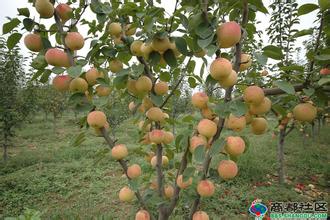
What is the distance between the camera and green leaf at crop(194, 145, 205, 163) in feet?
3.05

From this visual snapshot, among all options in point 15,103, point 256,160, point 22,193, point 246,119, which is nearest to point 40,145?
point 15,103

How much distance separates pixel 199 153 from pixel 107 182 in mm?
4481

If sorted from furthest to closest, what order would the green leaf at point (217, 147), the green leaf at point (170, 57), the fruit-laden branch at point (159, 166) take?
the fruit-laden branch at point (159, 166) → the green leaf at point (170, 57) → the green leaf at point (217, 147)

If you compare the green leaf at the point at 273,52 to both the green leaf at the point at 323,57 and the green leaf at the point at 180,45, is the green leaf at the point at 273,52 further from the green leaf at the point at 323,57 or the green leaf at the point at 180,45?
the green leaf at the point at 180,45

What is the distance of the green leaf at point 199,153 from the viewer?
3.05ft

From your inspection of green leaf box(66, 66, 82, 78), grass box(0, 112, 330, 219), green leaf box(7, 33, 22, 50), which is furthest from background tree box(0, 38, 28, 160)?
green leaf box(66, 66, 82, 78)

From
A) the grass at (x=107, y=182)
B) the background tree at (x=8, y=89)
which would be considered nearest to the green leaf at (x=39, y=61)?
the grass at (x=107, y=182)

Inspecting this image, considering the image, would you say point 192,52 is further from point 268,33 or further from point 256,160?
point 256,160

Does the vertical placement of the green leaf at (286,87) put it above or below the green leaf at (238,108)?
above

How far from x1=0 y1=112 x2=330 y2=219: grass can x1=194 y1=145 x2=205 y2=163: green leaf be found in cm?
181

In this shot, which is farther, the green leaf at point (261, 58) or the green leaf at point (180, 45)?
the green leaf at point (180, 45)

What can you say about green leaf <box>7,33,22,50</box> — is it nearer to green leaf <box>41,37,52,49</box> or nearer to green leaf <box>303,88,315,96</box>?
green leaf <box>41,37,52,49</box>

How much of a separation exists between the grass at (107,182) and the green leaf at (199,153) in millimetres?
1811

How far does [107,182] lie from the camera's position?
5.12m
